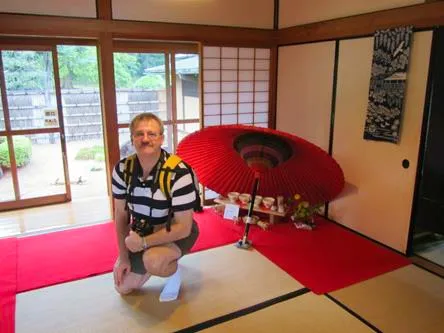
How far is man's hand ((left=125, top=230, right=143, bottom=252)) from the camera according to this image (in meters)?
2.19

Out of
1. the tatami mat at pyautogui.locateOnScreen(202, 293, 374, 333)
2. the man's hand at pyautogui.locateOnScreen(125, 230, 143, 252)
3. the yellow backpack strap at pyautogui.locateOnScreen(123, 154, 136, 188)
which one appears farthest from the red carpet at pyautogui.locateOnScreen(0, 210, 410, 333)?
the yellow backpack strap at pyautogui.locateOnScreen(123, 154, 136, 188)

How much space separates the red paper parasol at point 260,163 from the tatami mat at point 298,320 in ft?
2.95

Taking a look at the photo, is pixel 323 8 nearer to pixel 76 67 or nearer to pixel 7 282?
pixel 7 282

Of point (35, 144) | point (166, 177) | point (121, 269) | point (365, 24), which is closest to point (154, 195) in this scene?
point (166, 177)

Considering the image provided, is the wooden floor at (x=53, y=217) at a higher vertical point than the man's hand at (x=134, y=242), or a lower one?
A: lower

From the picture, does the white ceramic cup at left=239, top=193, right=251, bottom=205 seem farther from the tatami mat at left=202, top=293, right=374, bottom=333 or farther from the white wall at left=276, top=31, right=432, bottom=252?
the tatami mat at left=202, top=293, right=374, bottom=333

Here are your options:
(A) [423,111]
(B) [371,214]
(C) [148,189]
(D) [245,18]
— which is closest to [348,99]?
(A) [423,111]

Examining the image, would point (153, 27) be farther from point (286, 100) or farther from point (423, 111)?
point (423, 111)

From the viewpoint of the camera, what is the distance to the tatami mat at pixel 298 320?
2154mm

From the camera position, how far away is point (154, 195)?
2229 millimetres

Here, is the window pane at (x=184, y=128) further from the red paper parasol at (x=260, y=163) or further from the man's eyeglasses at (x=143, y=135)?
the man's eyeglasses at (x=143, y=135)

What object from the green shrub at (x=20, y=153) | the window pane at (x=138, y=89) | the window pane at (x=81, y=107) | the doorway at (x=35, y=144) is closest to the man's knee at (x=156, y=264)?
the doorway at (x=35, y=144)

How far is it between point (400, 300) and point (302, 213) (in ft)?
4.33

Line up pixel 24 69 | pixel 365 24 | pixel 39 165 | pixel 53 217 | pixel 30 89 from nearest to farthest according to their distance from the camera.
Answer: pixel 365 24 < pixel 53 217 < pixel 24 69 < pixel 30 89 < pixel 39 165
